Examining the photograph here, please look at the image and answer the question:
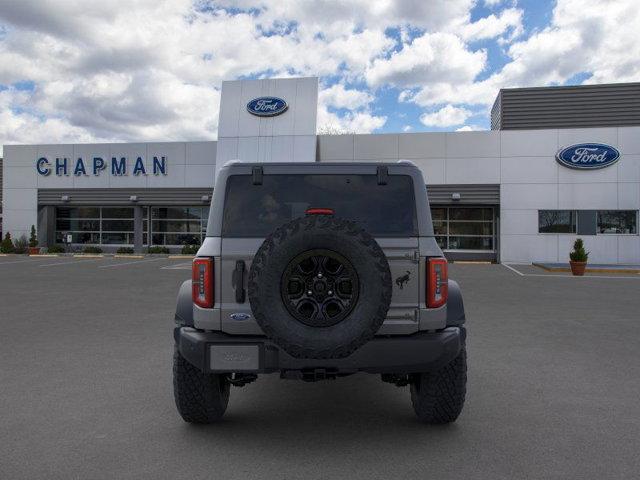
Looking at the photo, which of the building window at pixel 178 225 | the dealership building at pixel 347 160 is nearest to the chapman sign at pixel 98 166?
the dealership building at pixel 347 160

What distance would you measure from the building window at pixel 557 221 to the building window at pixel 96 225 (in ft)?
76.6

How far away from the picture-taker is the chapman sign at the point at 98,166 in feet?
99.5

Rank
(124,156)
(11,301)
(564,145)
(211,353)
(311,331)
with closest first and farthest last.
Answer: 1. (311,331)
2. (211,353)
3. (11,301)
4. (564,145)
5. (124,156)

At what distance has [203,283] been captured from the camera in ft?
12.0

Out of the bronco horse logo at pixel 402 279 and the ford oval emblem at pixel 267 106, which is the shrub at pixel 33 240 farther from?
the bronco horse logo at pixel 402 279

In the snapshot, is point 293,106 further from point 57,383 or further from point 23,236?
point 57,383

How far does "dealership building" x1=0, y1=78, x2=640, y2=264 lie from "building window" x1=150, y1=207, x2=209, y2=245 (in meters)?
0.06

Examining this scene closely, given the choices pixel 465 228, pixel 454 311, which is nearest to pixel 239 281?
pixel 454 311

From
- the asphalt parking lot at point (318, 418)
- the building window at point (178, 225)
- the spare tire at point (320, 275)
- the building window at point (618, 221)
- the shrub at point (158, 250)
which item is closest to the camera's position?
the spare tire at point (320, 275)

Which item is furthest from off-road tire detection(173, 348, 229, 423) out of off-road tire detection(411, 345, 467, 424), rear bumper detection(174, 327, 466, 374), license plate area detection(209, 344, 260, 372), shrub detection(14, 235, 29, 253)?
shrub detection(14, 235, 29, 253)

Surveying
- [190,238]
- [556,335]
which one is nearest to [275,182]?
[556,335]

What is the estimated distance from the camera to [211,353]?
3545 millimetres

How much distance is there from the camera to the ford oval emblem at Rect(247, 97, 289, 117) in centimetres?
2731

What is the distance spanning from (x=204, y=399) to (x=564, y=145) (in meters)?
25.3
